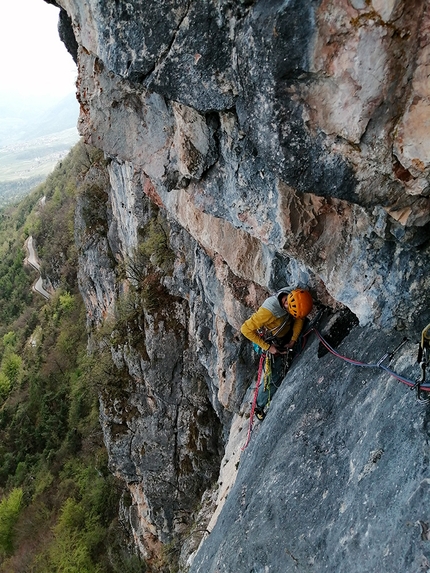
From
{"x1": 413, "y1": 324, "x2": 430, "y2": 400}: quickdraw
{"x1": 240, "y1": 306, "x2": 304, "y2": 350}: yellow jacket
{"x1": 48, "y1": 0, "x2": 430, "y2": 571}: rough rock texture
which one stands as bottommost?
{"x1": 240, "y1": 306, "x2": 304, "y2": 350}: yellow jacket

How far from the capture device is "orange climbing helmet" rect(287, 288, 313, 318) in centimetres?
646

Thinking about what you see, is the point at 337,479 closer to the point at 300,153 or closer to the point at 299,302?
the point at 299,302

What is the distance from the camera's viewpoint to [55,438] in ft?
95.0

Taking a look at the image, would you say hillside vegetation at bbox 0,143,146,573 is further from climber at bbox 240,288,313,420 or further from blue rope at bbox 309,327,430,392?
blue rope at bbox 309,327,430,392

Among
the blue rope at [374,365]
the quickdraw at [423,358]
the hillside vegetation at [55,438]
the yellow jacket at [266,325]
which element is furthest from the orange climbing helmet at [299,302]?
the hillside vegetation at [55,438]

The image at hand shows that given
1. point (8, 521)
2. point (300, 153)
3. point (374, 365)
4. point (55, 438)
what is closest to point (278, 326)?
point (374, 365)

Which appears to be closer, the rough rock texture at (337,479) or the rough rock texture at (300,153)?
the rough rock texture at (300,153)

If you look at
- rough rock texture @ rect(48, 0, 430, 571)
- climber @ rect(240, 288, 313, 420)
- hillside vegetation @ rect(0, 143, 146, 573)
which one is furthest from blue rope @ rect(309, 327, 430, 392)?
hillside vegetation @ rect(0, 143, 146, 573)

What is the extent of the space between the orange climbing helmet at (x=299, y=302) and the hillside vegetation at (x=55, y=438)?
38.1 ft

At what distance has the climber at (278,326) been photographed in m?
6.52

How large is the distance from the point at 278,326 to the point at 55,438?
26.7 meters

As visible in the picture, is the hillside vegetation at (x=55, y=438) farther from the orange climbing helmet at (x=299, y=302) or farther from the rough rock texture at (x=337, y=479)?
the orange climbing helmet at (x=299, y=302)

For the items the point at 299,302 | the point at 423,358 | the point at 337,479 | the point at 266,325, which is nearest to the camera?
the point at 423,358

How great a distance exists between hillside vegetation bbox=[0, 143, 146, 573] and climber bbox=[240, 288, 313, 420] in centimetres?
1012
